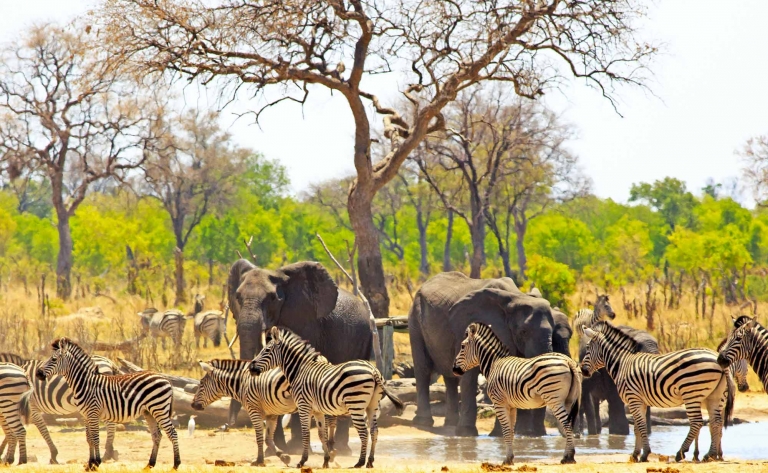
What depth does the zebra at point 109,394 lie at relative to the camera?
11.7m

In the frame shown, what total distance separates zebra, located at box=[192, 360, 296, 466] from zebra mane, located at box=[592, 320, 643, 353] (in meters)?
3.99

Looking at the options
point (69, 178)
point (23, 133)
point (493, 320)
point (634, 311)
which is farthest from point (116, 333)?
point (69, 178)

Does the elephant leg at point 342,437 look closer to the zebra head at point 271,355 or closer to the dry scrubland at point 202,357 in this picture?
the dry scrubland at point 202,357

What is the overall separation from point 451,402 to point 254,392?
595 centimetres

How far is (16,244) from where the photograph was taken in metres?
64.3

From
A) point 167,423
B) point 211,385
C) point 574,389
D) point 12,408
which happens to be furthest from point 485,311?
point 12,408

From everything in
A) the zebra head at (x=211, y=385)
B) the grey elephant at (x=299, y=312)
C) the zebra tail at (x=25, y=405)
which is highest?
the grey elephant at (x=299, y=312)

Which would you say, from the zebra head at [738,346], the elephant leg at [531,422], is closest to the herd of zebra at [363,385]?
the zebra head at [738,346]

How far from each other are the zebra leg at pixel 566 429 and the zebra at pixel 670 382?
0.82 m

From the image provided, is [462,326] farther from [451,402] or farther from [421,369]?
[421,369]

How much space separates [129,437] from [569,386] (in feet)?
23.4

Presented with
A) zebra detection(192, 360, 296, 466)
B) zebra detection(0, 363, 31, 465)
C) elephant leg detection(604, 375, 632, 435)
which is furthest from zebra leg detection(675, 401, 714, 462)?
zebra detection(0, 363, 31, 465)

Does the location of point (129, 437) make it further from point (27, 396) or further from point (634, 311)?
point (634, 311)

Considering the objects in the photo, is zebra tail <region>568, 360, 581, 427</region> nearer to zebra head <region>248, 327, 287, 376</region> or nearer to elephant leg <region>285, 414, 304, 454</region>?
zebra head <region>248, 327, 287, 376</region>
